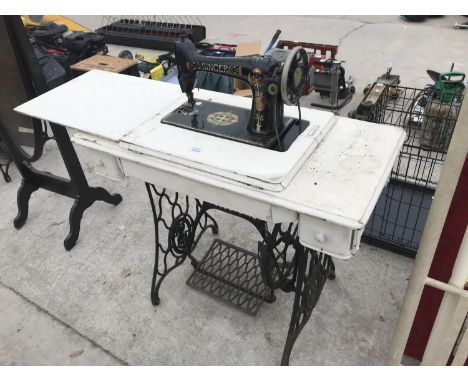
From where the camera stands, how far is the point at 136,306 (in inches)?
85.4

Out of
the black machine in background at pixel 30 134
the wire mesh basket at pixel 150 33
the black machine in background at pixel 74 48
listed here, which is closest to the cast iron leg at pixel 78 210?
the black machine in background at pixel 30 134

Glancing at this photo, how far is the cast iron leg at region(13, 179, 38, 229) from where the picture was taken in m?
2.71

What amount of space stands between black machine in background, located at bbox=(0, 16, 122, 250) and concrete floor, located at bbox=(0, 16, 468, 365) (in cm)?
16

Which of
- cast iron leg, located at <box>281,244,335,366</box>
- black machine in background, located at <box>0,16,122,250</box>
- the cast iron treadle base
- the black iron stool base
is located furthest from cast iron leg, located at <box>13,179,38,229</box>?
cast iron leg, located at <box>281,244,335,366</box>

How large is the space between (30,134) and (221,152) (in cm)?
162

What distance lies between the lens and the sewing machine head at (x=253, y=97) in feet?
4.46

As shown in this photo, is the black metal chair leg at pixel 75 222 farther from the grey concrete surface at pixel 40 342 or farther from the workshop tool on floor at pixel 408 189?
the workshop tool on floor at pixel 408 189

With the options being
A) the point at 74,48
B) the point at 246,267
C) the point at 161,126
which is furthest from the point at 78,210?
the point at 74,48

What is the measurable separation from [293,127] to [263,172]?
323mm

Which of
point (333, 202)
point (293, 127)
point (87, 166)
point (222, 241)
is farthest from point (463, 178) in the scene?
point (87, 166)

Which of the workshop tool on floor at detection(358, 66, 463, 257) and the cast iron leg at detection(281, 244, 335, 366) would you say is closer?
the cast iron leg at detection(281, 244, 335, 366)

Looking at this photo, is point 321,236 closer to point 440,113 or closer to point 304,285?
point 304,285

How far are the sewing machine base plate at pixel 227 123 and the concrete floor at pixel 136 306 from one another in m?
1.06

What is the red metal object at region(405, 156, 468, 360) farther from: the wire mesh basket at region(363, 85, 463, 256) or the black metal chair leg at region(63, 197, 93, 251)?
the black metal chair leg at region(63, 197, 93, 251)
